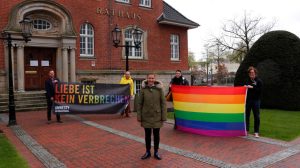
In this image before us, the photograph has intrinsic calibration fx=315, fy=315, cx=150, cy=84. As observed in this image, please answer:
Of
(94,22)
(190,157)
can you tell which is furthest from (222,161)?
(94,22)

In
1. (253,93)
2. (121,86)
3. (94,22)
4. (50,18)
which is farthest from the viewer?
(94,22)

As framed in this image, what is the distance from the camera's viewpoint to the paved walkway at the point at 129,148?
6.64m

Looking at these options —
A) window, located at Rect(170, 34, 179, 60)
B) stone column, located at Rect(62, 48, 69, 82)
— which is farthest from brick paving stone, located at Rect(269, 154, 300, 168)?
window, located at Rect(170, 34, 179, 60)

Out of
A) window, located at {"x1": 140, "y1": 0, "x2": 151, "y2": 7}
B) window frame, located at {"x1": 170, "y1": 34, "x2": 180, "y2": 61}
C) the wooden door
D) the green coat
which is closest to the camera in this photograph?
the green coat

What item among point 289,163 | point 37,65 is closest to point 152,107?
point 289,163

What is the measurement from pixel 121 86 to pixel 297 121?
7014mm

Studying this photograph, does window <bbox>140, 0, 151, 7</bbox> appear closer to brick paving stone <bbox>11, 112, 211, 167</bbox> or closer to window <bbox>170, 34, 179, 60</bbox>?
window <bbox>170, 34, 179, 60</bbox>

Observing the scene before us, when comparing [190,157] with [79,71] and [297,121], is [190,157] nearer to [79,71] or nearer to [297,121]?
[297,121]

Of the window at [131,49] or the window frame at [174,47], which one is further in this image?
the window frame at [174,47]

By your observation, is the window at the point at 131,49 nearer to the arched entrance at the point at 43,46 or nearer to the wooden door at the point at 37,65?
the arched entrance at the point at 43,46

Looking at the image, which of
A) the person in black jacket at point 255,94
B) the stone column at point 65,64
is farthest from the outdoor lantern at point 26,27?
the person in black jacket at point 255,94

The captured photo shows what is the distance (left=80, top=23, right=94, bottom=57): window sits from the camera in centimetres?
1950

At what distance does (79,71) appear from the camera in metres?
19.1

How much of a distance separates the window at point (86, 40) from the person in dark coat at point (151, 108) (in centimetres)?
1332
